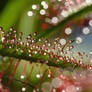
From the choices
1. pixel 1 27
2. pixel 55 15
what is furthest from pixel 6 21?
pixel 55 15

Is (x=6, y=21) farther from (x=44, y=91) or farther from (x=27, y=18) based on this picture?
(x=44, y=91)

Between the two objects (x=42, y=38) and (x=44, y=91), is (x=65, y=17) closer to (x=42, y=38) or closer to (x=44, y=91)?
(x=42, y=38)

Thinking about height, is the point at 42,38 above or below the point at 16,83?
above

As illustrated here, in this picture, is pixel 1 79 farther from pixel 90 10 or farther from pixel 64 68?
pixel 90 10

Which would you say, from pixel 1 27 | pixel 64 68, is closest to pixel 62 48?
pixel 64 68

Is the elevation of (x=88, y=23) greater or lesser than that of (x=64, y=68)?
greater
